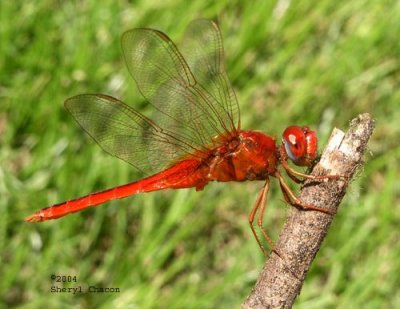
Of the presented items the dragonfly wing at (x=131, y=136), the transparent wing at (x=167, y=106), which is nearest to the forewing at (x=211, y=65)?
the transparent wing at (x=167, y=106)

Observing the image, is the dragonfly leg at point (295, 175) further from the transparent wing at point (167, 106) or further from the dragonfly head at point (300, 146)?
the transparent wing at point (167, 106)

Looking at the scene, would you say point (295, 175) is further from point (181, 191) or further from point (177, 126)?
point (181, 191)

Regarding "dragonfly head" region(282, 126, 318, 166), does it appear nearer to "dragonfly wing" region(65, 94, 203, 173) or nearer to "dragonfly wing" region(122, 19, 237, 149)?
"dragonfly wing" region(122, 19, 237, 149)

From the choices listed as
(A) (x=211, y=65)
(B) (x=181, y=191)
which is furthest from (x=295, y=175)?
(B) (x=181, y=191)

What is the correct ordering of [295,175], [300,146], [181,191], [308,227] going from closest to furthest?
[308,227] → [295,175] → [300,146] → [181,191]

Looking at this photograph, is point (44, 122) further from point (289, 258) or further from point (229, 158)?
point (289, 258)

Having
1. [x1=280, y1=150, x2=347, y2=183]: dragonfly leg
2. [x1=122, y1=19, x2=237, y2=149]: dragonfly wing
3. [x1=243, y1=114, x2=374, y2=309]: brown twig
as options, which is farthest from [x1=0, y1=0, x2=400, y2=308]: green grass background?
[x1=243, y1=114, x2=374, y2=309]: brown twig

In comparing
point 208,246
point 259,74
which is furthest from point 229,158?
point 259,74
